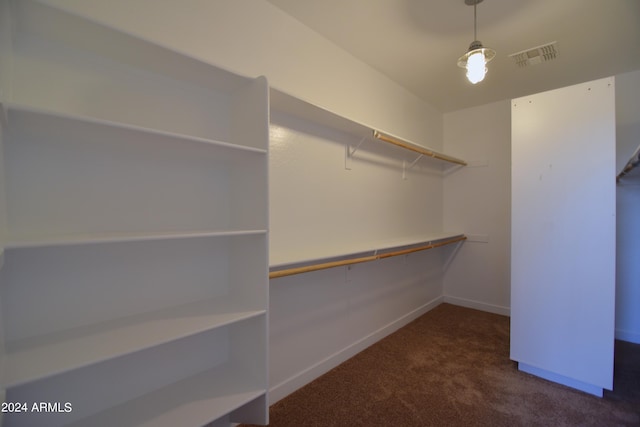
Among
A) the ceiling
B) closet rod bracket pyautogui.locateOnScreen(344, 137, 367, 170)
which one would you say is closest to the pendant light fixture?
the ceiling

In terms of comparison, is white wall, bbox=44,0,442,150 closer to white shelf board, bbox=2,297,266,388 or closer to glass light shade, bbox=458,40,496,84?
glass light shade, bbox=458,40,496,84

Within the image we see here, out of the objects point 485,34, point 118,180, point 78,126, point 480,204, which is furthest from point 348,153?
point 480,204

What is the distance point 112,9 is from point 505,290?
426 centimetres

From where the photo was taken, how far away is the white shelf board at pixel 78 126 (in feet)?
2.73

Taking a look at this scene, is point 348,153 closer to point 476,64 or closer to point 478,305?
point 476,64

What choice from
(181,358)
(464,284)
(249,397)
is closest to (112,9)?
(181,358)

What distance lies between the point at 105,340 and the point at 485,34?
9.73 ft

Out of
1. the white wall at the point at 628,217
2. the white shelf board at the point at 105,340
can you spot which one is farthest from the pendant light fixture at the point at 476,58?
the white wall at the point at 628,217

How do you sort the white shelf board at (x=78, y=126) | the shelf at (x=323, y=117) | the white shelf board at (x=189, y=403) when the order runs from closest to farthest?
the white shelf board at (x=78, y=126) → the white shelf board at (x=189, y=403) → the shelf at (x=323, y=117)

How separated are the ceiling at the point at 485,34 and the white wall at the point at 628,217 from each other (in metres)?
0.28

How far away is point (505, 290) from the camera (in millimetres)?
3369

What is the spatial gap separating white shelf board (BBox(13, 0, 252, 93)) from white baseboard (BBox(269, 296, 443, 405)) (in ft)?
6.26

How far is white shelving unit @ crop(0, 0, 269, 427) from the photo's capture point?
98cm

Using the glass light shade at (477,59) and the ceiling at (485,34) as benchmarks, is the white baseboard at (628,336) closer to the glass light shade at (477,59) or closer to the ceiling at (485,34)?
the ceiling at (485,34)
